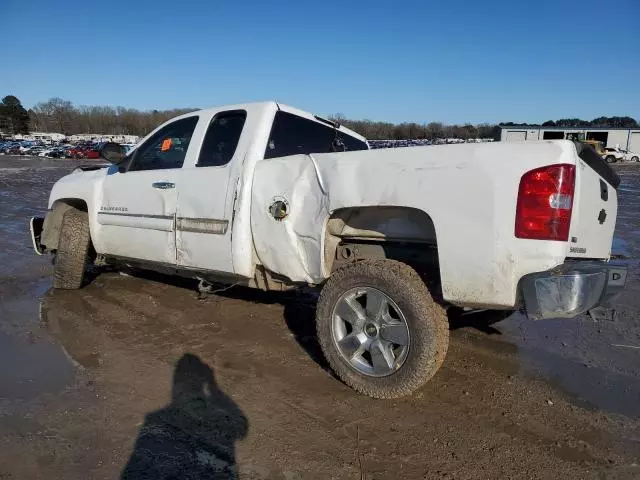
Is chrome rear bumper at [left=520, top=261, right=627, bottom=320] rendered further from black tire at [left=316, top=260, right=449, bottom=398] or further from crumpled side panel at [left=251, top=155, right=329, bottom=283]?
crumpled side panel at [left=251, top=155, right=329, bottom=283]

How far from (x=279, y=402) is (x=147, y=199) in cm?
242

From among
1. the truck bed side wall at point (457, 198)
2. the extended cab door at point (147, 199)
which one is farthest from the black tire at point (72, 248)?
the truck bed side wall at point (457, 198)

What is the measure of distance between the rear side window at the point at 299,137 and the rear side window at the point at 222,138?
30cm

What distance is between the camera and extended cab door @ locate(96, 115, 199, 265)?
4371 millimetres

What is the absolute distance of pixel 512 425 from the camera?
298 centimetres

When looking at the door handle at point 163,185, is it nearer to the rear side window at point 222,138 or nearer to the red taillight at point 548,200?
the rear side window at point 222,138

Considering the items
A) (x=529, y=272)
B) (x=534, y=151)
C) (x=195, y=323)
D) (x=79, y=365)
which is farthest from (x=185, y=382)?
(x=534, y=151)

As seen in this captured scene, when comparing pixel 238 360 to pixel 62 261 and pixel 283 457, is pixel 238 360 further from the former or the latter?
pixel 62 261

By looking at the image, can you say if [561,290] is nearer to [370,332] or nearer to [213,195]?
[370,332]

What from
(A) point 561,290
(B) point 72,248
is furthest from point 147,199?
(A) point 561,290

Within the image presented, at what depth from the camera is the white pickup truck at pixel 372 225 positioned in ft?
8.83

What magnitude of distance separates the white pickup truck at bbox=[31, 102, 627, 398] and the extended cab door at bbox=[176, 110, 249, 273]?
0.04 ft

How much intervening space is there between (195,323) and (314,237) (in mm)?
1899

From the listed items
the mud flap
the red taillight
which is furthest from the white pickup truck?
the mud flap
